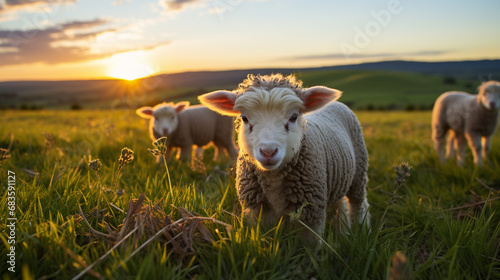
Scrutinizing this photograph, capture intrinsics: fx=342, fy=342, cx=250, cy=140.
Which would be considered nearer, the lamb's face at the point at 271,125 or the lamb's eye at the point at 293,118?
the lamb's face at the point at 271,125

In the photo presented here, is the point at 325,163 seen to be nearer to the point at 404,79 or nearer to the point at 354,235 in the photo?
the point at 354,235

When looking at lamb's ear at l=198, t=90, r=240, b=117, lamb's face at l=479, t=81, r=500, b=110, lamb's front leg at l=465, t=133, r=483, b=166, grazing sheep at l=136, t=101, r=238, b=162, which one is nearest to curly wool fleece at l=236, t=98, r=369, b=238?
lamb's ear at l=198, t=90, r=240, b=117

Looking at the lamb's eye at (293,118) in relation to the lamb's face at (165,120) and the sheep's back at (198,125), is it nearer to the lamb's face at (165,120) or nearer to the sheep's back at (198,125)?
the lamb's face at (165,120)

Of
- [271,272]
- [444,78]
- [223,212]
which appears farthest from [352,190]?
[444,78]

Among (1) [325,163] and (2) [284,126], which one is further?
(1) [325,163]

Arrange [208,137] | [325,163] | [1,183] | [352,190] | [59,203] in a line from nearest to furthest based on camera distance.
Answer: [59,203] → [325,163] → [1,183] → [352,190] → [208,137]

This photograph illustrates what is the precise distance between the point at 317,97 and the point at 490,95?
5542 mm

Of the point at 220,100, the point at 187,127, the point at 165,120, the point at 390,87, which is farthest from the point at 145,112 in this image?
the point at 390,87

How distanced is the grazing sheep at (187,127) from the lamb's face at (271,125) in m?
3.99

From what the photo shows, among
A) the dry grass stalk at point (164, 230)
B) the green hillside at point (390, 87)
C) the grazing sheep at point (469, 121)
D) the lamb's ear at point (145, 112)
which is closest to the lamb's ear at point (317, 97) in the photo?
the dry grass stalk at point (164, 230)

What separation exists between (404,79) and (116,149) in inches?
1973

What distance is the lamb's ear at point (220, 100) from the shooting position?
8.99ft

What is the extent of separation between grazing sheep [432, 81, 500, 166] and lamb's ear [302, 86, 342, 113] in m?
4.79

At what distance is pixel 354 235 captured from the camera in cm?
241
